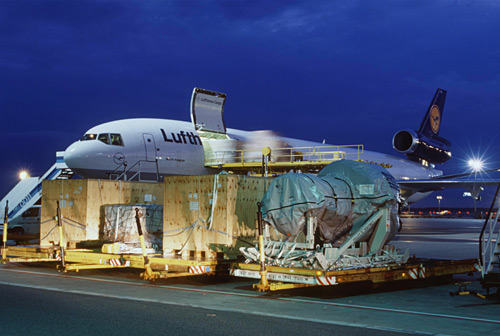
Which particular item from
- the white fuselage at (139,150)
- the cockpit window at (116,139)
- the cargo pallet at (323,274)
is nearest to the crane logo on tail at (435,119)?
the white fuselage at (139,150)

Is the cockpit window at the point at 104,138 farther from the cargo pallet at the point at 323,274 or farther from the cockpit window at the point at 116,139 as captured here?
the cargo pallet at the point at 323,274

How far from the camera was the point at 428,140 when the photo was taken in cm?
4391

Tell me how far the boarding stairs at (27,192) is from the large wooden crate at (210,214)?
44.8ft

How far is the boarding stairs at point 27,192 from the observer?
25.7 metres

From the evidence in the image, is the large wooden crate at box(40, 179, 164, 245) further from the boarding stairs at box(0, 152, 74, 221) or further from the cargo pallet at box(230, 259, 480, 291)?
the boarding stairs at box(0, 152, 74, 221)

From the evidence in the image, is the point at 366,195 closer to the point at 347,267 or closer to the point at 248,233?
the point at 347,267

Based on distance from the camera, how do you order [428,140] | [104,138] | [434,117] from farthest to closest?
[434,117] → [428,140] → [104,138]

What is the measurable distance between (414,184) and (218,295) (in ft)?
89.7

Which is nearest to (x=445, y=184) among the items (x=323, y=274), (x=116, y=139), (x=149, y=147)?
(x=149, y=147)

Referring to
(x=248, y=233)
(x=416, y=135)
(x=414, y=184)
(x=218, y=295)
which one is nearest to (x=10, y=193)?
(x=248, y=233)

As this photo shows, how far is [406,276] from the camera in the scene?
36.3ft

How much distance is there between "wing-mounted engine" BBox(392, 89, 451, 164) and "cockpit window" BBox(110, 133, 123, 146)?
23.2m

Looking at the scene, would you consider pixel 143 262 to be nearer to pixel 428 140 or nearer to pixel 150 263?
pixel 150 263

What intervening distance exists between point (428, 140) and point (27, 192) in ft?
97.7
